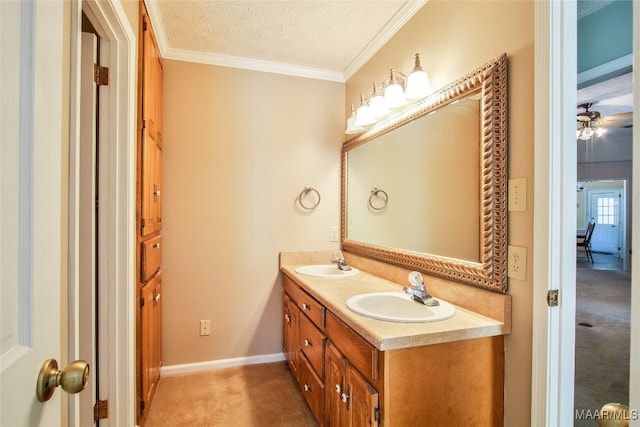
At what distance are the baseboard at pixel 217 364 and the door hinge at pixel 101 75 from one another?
1.99 meters

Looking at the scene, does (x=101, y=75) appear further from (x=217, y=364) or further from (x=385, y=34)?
(x=217, y=364)

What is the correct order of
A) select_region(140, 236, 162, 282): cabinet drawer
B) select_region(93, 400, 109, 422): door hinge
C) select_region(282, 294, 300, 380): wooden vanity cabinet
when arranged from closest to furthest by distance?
select_region(93, 400, 109, 422): door hinge, select_region(140, 236, 162, 282): cabinet drawer, select_region(282, 294, 300, 380): wooden vanity cabinet

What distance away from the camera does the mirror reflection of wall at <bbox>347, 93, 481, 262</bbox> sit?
56.7 inches

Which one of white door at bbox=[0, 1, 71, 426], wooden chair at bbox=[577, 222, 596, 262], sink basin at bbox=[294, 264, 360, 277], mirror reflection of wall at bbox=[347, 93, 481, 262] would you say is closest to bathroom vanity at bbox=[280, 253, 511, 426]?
mirror reflection of wall at bbox=[347, 93, 481, 262]

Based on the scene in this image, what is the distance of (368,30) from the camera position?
6.89 ft

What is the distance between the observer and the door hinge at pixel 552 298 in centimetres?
108

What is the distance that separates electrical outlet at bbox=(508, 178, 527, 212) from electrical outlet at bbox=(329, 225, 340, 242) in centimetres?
165

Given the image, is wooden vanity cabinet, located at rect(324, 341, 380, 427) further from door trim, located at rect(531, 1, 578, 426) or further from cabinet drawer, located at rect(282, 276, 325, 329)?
door trim, located at rect(531, 1, 578, 426)

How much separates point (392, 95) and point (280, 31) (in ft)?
2.96

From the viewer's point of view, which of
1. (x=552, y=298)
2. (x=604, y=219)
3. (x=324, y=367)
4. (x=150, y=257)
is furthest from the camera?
(x=604, y=219)

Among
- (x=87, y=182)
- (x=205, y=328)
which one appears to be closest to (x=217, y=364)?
(x=205, y=328)

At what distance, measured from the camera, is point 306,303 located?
1.95 metres

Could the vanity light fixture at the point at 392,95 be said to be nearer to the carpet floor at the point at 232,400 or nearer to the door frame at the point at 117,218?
the door frame at the point at 117,218

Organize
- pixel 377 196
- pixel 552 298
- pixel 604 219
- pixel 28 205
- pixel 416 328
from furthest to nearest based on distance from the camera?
pixel 604 219 < pixel 377 196 < pixel 416 328 < pixel 552 298 < pixel 28 205
